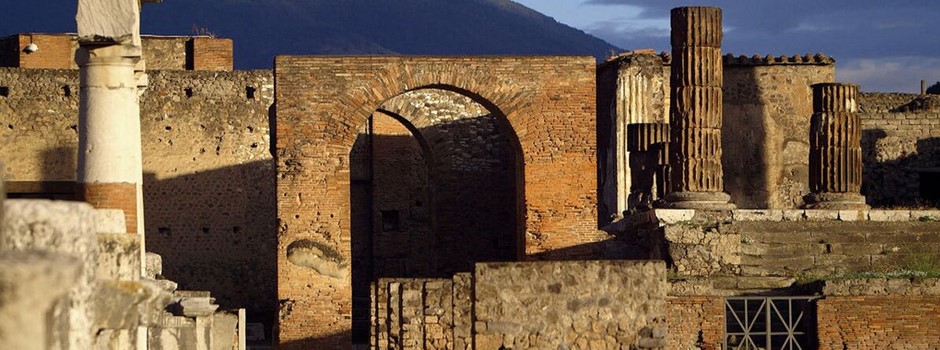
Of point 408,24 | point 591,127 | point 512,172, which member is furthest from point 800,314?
point 408,24

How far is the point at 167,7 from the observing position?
4754 inches

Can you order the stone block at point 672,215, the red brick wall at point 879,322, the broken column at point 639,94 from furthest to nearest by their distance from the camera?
1. the broken column at point 639,94
2. the stone block at point 672,215
3. the red brick wall at point 879,322

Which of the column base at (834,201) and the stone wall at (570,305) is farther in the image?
the column base at (834,201)

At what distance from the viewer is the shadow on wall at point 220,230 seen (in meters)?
31.8

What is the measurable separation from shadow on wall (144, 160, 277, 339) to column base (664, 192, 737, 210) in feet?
26.6

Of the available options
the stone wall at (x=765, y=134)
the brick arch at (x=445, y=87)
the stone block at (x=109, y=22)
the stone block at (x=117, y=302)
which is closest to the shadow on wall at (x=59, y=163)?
the brick arch at (x=445, y=87)

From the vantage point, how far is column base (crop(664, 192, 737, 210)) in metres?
25.6

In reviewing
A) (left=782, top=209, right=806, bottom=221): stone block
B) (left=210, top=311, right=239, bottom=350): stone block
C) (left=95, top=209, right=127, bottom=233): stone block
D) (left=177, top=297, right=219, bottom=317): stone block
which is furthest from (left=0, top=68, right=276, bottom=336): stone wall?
(left=95, top=209, right=127, bottom=233): stone block

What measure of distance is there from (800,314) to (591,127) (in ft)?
16.5

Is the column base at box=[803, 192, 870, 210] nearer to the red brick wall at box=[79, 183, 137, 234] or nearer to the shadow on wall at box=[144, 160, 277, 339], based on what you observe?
the shadow on wall at box=[144, 160, 277, 339]

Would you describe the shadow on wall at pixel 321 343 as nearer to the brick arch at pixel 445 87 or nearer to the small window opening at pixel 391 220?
the brick arch at pixel 445 87

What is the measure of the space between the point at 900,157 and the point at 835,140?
4.56 m

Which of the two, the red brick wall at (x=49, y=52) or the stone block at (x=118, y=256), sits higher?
the red brick wall at (x=49, y=52)

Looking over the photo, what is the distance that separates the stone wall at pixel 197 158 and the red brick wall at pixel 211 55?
166cm
